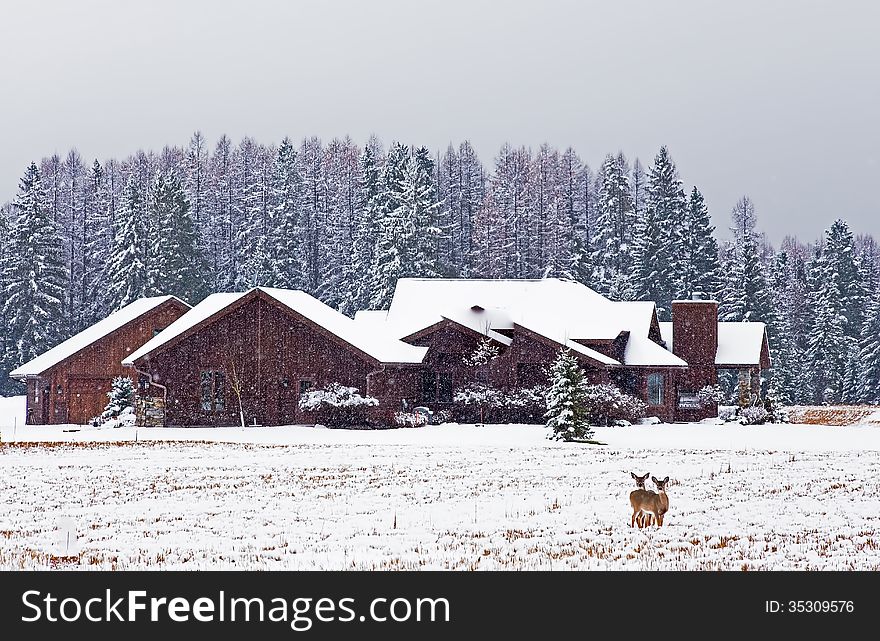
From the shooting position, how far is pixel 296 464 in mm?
29344

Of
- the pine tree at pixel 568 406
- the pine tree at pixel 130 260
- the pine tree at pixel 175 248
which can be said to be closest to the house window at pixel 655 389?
the pine tree at pixel 568 406

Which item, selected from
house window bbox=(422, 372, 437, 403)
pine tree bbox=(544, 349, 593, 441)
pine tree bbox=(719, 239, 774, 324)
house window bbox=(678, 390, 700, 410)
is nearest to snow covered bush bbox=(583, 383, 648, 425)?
house window bbox=(678, 390, 700, 410)

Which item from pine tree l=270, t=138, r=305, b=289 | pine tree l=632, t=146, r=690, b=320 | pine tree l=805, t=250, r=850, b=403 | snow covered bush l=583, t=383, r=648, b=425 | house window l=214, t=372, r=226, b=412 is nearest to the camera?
house window l=214, t=372, r=226, b=412

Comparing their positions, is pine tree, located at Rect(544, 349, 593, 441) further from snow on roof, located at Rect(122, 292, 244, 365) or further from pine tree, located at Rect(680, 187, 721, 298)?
pine tree, located at Rect(680, 187, 721, 298)

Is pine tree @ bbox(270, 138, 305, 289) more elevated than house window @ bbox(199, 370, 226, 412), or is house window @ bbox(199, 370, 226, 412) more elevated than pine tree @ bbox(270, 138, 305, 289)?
pine tree @ bbox(270, 138, 305, 289)

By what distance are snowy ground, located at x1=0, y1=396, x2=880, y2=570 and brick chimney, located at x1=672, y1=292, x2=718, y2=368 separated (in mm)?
20484

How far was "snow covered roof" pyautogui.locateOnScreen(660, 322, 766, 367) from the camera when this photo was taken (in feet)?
186

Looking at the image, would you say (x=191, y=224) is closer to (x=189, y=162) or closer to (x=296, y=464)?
(x=189, y=162)

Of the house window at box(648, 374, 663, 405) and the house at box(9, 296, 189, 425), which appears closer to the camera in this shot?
the house window at box(648, 374, 663, 405)

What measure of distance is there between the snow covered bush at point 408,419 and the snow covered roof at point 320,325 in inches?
84.5

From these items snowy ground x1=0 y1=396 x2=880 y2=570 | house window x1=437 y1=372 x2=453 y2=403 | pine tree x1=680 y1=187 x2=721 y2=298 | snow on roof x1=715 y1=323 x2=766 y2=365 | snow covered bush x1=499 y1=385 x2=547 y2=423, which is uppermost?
pine tree x1=680 y1=187 x2=721 y2=298

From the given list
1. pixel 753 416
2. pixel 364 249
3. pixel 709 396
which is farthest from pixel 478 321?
pixel 364 249

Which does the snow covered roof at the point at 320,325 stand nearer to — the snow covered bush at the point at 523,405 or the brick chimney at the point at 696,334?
the snow covered bush at the point at 523,405

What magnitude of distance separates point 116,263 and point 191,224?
6675 millimetres
